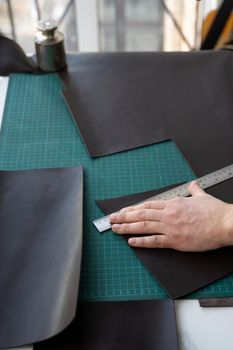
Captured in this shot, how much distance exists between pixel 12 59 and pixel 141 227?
827mm

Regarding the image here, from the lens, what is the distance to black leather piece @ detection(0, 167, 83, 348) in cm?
86

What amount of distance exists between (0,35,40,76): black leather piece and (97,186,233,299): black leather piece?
0.83 metres

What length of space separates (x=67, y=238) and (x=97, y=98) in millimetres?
578

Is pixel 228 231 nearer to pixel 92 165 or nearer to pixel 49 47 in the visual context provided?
pixel 92 165

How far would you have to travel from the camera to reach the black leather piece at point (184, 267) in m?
0.95

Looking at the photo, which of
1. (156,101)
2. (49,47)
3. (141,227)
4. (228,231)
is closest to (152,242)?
(141,227)

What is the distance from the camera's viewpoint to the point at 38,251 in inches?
38.9

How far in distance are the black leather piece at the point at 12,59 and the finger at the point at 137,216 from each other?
719 millimetres

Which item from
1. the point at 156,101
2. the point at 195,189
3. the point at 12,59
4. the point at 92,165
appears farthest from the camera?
the point at 12,59

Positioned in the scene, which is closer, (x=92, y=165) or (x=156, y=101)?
(x=92, y=165)

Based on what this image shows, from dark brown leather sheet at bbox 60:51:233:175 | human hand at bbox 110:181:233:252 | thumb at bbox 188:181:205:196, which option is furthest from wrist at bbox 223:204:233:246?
dark brown leather sheet at bbox 60:51:233:175

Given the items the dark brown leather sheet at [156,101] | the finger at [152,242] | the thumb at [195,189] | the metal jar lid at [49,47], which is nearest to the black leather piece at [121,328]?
the finger at [152,242]

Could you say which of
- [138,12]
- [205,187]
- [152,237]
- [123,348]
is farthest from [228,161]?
[138,12]

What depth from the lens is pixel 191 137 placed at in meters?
1.31
